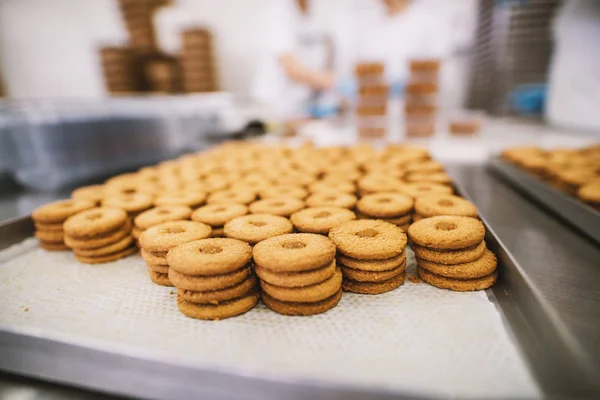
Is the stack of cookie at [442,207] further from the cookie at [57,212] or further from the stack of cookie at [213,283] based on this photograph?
the cookie at [57,212]

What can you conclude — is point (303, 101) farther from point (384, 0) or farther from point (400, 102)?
point (384, 0)

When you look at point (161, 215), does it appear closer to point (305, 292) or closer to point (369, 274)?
point (305, 292)

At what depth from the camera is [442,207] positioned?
177 cm

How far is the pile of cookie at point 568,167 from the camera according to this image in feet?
6.35

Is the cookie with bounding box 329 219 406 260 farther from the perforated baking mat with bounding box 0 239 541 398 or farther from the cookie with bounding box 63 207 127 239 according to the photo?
the cookie with bounding box 63 207 127 239

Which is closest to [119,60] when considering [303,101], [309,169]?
[303,101]

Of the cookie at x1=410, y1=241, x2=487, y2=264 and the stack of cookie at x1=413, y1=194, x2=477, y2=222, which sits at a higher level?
the stack of cookie at x1=413, y1=194, x2=477, y2=222

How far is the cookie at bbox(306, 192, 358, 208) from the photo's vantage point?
1.92m

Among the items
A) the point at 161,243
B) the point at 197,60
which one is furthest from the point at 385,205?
the point at 197,60

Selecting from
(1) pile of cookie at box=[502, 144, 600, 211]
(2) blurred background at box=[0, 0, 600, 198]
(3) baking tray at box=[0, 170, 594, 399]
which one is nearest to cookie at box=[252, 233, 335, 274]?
(3) baking tray at box=[0, 170, 594, 399]

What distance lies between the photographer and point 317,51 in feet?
22.6

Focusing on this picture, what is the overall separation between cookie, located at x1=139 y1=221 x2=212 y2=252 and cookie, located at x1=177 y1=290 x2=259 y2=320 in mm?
283

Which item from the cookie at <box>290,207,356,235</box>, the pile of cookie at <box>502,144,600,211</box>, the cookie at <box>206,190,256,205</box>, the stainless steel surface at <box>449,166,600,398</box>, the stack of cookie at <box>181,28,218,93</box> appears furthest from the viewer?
the stack of cookie at <box>181,28,218,93</box>

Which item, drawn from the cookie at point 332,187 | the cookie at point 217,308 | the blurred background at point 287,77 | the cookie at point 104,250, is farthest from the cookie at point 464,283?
the blurred background at point 287,77
